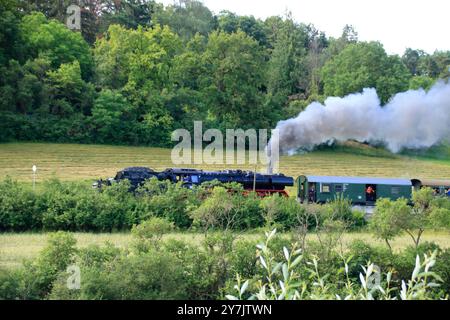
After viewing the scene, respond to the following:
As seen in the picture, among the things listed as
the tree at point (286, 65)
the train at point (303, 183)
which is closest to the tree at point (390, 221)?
the train at point (303, 183)

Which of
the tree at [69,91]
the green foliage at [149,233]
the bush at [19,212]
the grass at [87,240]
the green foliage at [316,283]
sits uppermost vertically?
the tree at [69,91]

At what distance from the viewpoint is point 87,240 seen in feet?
68.6

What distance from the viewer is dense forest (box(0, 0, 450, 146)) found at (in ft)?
157

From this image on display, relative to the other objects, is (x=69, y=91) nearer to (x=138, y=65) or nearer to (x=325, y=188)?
(x=138, y=65)

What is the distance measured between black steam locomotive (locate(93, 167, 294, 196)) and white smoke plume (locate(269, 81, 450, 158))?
2.84 metres

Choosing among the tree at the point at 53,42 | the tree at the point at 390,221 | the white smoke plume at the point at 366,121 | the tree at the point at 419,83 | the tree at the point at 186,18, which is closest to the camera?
the tree at the point at 390,221

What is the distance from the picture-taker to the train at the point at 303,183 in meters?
27.4

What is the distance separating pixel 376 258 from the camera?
15875mm

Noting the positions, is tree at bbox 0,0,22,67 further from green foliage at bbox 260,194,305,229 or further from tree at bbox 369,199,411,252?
tree at bbox 369,199,411,252

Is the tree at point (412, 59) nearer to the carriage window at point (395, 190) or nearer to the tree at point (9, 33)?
the tree at point (9, 33)

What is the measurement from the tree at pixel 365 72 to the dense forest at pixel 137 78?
3.5 inches

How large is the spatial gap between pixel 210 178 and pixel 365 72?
31.9 metres

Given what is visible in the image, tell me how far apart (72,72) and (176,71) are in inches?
332

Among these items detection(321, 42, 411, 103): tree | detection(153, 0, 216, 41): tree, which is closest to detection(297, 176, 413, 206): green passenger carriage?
detection(321, 42, 411, 103): tree
